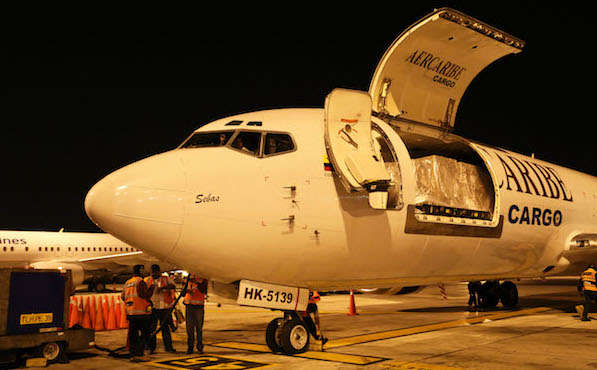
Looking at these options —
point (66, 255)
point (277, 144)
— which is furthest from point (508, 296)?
point (66, 255)

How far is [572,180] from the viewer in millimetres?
14367

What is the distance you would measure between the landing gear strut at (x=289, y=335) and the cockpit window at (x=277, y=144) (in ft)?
8.70

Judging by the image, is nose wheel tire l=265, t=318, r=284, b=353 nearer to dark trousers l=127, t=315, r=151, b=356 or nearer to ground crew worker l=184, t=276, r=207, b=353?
ground crew worker l=184, t=276, r=207, b=353

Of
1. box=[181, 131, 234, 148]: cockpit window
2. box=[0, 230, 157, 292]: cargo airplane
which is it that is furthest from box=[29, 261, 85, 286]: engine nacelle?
box=[181, 131, 234, 148]: cockpit window

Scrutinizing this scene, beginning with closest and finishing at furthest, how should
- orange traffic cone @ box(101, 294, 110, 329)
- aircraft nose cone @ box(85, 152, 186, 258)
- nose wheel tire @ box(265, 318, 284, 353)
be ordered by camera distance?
aircraft nose cone @ box(85, 152, 186, 258) < nose wheel tire @ box(265, 318, 284, 353) < orange traffic cone @ box(101, 294, 110, 329)

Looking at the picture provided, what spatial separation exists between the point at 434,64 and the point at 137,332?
291 inches

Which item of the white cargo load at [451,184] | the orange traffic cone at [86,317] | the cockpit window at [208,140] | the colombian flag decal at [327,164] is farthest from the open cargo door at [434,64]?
the orange traffic cone at [86,317]

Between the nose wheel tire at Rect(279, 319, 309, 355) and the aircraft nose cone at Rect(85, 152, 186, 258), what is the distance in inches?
95.8

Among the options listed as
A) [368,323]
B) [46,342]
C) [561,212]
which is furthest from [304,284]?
[561,212]

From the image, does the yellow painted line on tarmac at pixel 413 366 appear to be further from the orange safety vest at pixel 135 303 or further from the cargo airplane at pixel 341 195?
the orange safety vest at pixel 135 303

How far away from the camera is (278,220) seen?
25.3ft

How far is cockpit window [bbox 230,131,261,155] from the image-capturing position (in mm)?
8109

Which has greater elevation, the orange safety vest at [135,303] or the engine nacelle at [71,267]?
the orange safety vest at [135,303]

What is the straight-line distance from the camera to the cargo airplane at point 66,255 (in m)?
31.0
